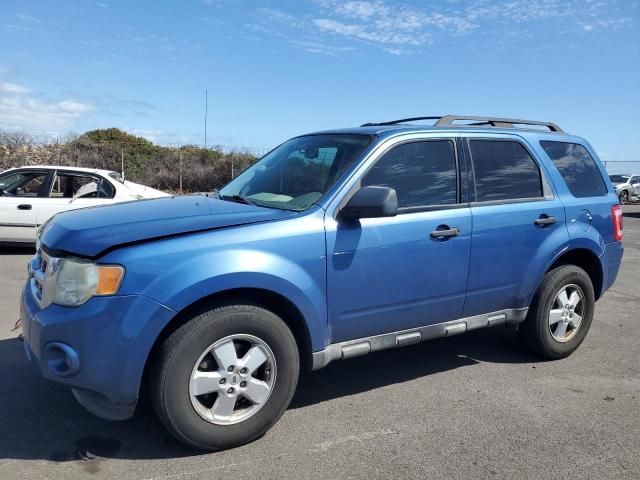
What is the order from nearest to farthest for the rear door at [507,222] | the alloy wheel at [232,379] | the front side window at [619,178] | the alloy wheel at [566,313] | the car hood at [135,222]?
the car hood at [135,222] < the alloy wheel at [232,379] < the rear door at [507,222] < the alloy wheel at [566,313] < the front side window at [619,178]

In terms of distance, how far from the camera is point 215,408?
318cm

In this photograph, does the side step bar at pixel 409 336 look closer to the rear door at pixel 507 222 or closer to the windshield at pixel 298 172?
the rear door at pixel 507 222

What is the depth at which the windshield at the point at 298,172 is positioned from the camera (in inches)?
149

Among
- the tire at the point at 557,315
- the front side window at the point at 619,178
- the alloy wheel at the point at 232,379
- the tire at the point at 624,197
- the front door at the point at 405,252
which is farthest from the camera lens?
the front side window at the point at 619,178

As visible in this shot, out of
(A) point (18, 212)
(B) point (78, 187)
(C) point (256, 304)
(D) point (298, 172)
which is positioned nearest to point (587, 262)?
(D) point (298, 172)

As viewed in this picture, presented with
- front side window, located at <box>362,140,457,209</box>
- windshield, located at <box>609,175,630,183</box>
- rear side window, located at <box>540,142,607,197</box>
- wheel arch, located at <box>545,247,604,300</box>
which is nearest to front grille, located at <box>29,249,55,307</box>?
front side window, located at <box>362,140,457,209</box>

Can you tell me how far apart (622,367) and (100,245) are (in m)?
4.22

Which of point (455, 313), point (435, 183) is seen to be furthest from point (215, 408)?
point (435, 183)

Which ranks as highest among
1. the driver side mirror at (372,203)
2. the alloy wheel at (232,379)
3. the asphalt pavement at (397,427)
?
the driver side mirror at (372,203)

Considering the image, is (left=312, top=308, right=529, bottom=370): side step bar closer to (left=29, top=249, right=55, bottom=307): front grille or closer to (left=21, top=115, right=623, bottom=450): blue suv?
(left=21, top=115, right=623, bottom=450): blue suv

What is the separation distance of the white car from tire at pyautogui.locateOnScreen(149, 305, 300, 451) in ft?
21.9

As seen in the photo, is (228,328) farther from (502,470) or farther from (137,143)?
(137,143)

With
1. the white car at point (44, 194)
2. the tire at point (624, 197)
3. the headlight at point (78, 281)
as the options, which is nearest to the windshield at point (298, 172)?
the headlight at point (78, 281)

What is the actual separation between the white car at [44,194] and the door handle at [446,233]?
650 cm
